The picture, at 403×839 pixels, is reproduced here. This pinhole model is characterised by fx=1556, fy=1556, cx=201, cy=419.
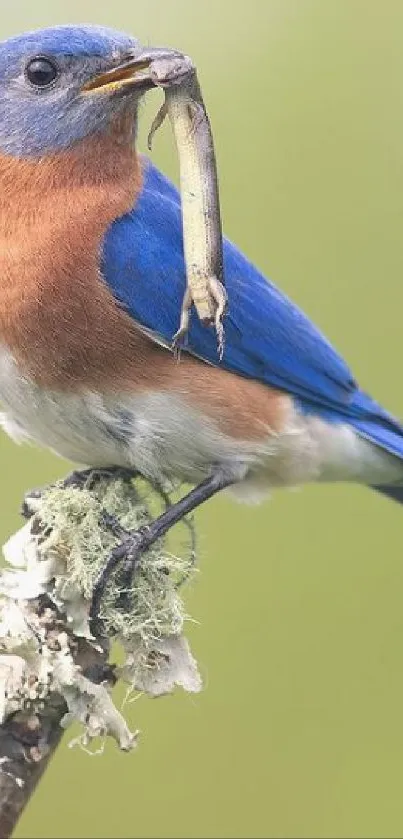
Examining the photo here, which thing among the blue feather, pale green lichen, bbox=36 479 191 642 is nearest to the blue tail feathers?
the blue feather

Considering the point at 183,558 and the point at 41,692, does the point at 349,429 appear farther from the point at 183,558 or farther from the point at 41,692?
the point at 41,692

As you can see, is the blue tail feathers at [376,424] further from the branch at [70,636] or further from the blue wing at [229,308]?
the branch at [70,636]

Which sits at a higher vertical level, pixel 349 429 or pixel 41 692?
pixel 349 429

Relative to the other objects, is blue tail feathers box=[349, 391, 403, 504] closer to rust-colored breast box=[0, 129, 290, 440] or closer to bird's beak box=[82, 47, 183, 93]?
rust-colored breast box=[0, 129, 290, 440]

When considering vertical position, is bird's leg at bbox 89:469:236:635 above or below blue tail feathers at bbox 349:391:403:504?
below

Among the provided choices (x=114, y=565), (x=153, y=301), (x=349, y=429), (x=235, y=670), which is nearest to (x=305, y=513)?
(x=235, y=670)

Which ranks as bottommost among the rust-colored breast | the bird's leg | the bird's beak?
the bird's leg

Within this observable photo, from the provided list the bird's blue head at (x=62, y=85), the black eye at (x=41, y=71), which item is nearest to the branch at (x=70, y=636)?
the bird's blue head at (x=62, y=85)
